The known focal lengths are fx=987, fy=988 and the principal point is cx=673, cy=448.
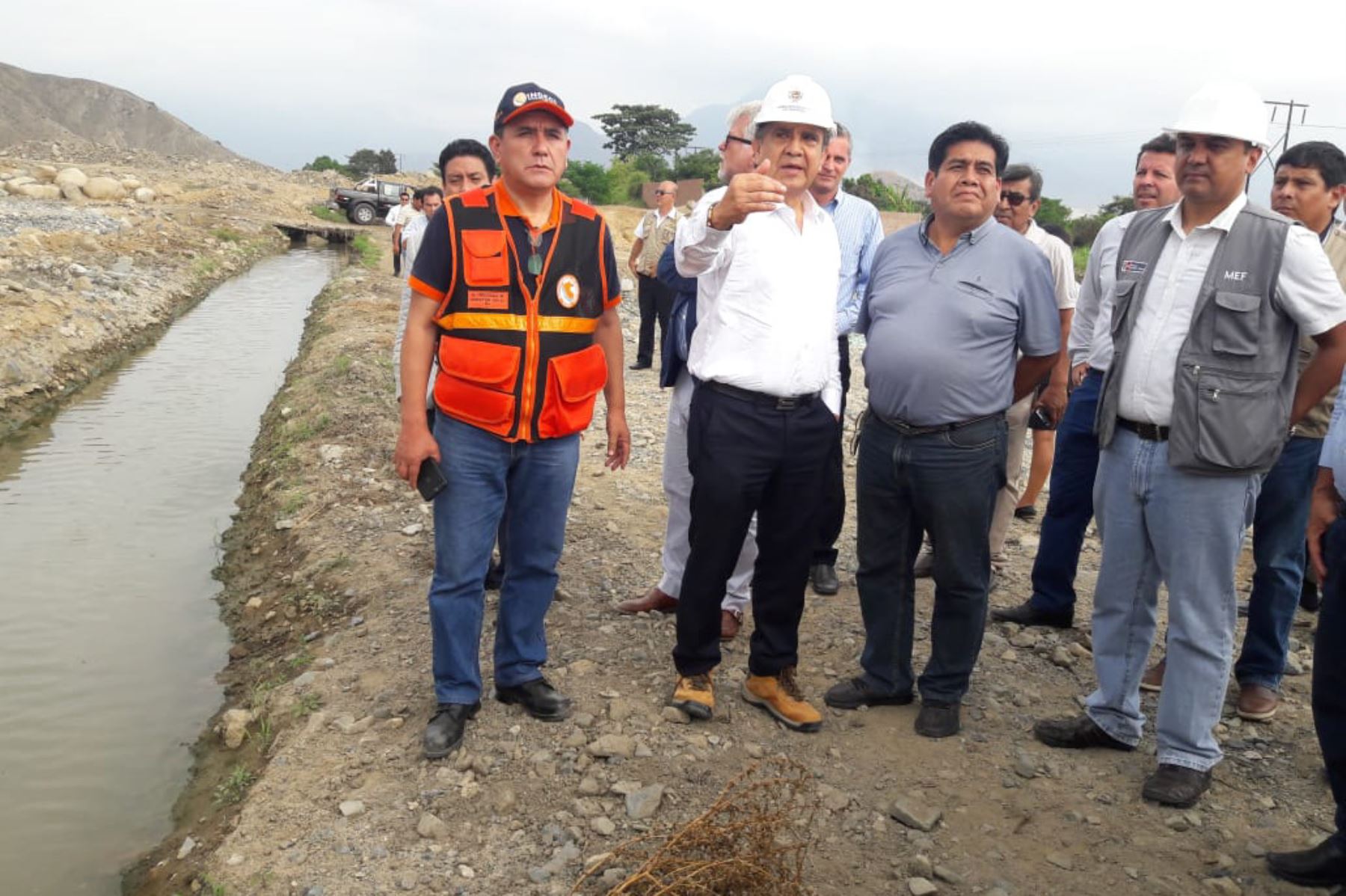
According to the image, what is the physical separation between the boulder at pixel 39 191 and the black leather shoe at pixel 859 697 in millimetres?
28434

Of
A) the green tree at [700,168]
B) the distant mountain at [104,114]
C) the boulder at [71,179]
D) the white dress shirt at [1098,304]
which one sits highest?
the distant mountain at [104,114]

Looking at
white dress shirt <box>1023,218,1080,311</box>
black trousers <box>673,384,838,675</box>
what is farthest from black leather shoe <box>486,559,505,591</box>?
white dress shirt <box>1023,218,1080,311</box>

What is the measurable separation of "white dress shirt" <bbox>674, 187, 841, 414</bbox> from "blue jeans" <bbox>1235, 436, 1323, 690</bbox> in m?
1.86

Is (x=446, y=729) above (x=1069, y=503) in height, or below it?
below

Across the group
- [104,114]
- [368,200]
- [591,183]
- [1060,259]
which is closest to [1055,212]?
[591,183]

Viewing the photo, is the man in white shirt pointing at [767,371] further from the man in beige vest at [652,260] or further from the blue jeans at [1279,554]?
the man in beige vest at [652,260]

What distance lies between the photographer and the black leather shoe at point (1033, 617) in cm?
451

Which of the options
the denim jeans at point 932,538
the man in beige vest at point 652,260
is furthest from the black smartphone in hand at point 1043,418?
the man in beige vest at point 652,260

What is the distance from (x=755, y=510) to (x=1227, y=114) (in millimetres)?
1876

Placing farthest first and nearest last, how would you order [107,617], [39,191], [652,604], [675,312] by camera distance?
[39,191], [107,617], [652,604], [675,312]

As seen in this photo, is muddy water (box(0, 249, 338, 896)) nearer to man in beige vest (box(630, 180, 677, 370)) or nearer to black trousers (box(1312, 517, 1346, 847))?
black trousers (box(1312, 517, 1346, 847))

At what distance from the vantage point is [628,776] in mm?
3229

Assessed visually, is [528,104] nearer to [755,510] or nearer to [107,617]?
[755,510]

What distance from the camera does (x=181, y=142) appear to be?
88.6 metres
